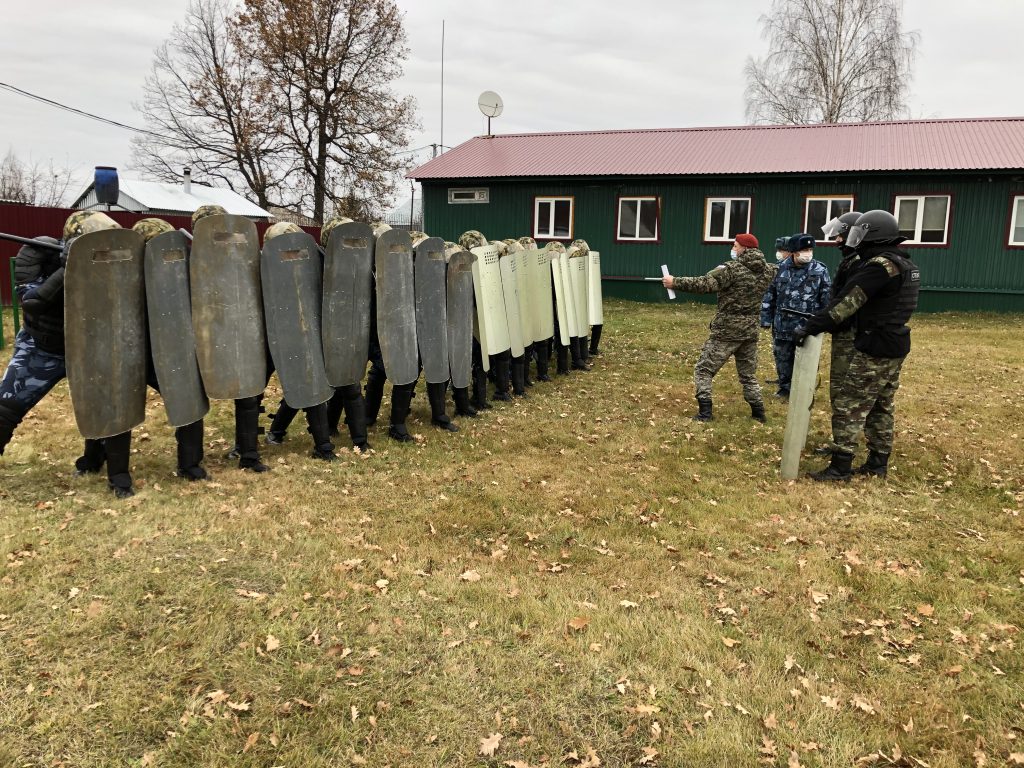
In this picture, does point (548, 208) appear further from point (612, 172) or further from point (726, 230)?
point (726, 230)

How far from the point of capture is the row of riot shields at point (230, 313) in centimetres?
420

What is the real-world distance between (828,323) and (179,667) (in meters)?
4.48

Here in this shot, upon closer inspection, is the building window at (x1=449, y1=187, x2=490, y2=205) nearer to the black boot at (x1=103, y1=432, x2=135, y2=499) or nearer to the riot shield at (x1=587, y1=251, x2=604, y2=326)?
the riot shield at (x1=587, y1=251, x2=604, y2=326)

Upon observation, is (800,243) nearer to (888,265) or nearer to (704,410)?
(704,410)

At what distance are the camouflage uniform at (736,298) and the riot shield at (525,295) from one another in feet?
6.26

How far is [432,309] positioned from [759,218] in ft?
46.1

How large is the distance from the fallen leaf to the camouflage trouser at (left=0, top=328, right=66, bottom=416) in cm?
361

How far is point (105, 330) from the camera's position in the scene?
4227 mm

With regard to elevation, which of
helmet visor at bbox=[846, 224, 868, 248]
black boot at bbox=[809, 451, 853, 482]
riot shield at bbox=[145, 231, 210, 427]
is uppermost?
helmet visor at bbox=[846, 224, 868, 248]

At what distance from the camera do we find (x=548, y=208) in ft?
64.8

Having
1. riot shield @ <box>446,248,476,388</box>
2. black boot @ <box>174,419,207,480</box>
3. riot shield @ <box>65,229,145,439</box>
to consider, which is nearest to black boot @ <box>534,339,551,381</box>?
riot shield @ <box>446,248,476,388</box>

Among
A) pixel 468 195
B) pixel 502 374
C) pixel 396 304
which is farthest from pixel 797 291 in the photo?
pixel 468 195

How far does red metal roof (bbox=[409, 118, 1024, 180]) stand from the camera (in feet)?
54.9

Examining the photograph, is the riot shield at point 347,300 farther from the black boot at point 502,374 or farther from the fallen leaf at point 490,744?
the fallen leaf at point 490,744
